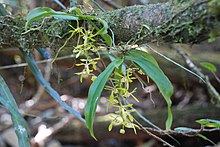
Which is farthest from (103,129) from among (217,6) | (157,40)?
(217,6)

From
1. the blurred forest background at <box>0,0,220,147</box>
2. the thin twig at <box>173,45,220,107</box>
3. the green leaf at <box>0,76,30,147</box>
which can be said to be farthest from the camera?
the blurred forest background at <box>0,0,220,147</box>

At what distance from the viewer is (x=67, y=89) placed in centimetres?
242

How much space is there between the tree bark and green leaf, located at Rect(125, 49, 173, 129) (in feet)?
0.11

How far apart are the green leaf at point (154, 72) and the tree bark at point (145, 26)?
0.03 m

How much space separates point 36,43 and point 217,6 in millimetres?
391

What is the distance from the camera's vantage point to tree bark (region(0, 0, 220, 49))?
0.39 meters

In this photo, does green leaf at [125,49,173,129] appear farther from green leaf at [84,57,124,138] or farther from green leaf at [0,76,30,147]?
green leaf at [0,76,30,147]

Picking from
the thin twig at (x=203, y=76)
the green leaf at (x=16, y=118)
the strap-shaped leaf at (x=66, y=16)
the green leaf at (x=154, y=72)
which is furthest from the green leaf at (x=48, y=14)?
the thin twig at (x=203, y=76)

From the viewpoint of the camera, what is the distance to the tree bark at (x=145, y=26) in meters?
0.39

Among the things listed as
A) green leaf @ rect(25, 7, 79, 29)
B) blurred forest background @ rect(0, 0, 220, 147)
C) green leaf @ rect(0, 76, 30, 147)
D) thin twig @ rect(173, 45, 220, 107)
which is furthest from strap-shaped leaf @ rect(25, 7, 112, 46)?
blurred forest background @ rect(0, 0, 220, 147)

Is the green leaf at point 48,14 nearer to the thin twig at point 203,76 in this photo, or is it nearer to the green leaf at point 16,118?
the green leaf at point 16,118

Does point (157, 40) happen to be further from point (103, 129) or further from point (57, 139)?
point (57, 139)

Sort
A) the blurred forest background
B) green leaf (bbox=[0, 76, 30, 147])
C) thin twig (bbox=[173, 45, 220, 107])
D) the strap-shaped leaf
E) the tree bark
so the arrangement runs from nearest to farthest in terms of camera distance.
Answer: the tree bark, the strap-shaped leaf, green leaf (bbox=[0, 76, 30, 147]), thin twig (bbox=[173, 45, 220, 107]), the blurred forest background

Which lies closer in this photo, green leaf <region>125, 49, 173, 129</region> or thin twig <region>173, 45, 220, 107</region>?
green leaf <region>125, 49, 173, 129</region>
